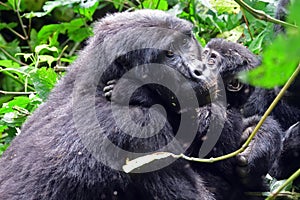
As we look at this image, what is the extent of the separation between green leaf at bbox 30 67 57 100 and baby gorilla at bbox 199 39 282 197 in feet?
3.12

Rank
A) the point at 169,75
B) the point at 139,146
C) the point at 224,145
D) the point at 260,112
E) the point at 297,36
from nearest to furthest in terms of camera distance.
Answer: the point at 297,36 < the point at 139,146 < the point at 169,75 < the point at 224,145 < the point at 260,112

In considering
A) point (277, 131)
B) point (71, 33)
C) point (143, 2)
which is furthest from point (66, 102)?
point (71, 33)

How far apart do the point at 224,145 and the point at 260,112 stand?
1.57ft

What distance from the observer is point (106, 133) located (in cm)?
199

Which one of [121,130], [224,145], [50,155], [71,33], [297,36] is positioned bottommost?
[71,33]

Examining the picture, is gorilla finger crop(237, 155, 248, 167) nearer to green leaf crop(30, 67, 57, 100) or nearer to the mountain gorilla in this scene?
the mountain gorilla

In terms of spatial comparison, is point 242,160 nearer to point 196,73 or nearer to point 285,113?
A: point 196,73

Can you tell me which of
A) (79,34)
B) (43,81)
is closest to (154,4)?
A: (79,34)

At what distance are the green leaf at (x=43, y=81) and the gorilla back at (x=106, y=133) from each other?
0.63 meters

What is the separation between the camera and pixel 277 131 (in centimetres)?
254

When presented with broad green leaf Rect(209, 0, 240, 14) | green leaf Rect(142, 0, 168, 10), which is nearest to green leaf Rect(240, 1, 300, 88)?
broad green leaf Rect(209, 0, 240, 14)

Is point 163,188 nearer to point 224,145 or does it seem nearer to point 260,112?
point 224,145

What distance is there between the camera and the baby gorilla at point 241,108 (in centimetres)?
237

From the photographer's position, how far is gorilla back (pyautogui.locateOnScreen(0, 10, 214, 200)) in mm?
1988
